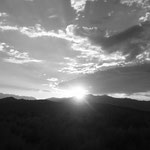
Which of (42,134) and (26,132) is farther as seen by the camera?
(26,132)

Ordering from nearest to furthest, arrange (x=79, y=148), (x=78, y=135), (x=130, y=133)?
1. (x=79, y=148)
2. (x=78, y=135)
3. (x=130, y=133)

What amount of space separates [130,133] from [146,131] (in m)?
1.66

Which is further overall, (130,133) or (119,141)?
(130,133)

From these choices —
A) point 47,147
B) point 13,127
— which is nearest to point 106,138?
point 47,147

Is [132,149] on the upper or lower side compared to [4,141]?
lower

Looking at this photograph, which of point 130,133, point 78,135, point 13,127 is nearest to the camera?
point 78,135

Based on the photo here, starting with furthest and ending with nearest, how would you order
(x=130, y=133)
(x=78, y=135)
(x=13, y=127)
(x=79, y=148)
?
(x=13, y=127) < (x=130, y=133) < (x=78, y=135) < (x=79, y=148)

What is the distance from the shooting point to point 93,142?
33.6 feet

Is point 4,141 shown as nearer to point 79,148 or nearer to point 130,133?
point 79,148

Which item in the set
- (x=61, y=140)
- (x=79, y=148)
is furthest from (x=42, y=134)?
(x=79, y=148)

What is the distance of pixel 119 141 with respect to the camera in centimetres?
1151

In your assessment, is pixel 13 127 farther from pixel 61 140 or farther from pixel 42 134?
pixel 61 140

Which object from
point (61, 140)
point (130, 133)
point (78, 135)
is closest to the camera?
point (61, 140)

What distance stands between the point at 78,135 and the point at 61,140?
1733mm
